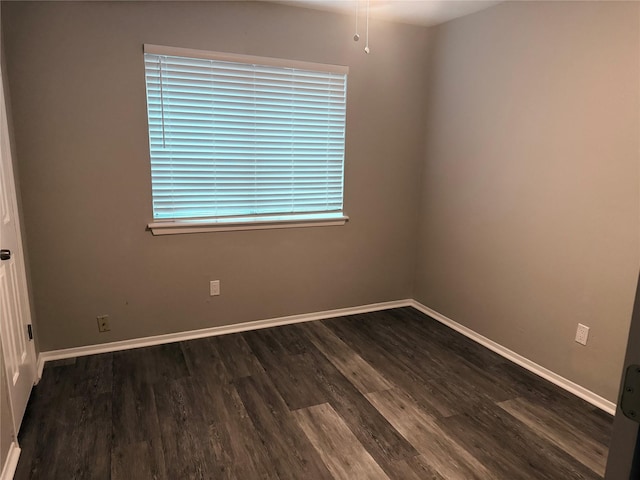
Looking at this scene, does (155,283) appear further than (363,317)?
No

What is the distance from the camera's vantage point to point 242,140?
3.08m

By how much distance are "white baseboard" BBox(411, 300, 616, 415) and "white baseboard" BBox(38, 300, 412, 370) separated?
50 cm

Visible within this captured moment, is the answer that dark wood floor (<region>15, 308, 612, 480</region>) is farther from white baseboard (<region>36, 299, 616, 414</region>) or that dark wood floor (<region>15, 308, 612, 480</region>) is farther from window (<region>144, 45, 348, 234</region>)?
window (<region>144, 45, 348, 234</region>)

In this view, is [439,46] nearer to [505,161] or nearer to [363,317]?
[505,161]

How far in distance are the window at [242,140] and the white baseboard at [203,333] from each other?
0.80 meters

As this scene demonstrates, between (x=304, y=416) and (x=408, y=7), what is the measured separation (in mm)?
2835

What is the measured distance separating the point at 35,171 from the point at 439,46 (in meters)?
3.12

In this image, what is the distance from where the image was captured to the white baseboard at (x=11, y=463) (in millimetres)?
1762

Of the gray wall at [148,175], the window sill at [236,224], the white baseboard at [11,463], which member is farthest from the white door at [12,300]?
the window sill at [236,224]

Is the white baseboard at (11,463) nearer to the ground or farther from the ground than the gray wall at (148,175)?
nearer to the ground

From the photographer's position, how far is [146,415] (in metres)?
2.27

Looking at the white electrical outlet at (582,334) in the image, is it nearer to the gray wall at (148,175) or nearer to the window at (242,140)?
the gray wall at (148,175)

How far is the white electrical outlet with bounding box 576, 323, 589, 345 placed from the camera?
98.8 inches

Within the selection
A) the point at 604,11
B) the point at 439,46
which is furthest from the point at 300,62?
the point at 604,11
